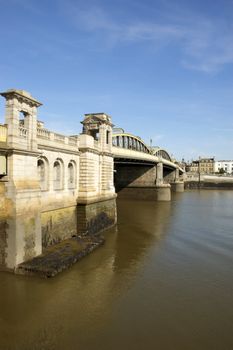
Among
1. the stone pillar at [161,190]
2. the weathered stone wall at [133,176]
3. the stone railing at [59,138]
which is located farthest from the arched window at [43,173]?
the weathered stone wall at [133,176]

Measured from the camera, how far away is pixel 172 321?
37.4 feet

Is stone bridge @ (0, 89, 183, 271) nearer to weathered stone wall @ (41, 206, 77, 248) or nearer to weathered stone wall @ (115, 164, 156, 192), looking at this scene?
weathered stone wall @ (41, 206, 77, 248)

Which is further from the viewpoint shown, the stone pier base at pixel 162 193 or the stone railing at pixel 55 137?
the stone pier base at pixel 162 193

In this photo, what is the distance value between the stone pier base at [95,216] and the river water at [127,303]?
12.0 ft

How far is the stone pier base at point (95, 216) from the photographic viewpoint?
24.7 m

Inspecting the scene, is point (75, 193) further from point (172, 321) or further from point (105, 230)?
point (172, 321)

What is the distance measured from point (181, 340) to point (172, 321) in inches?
48.7

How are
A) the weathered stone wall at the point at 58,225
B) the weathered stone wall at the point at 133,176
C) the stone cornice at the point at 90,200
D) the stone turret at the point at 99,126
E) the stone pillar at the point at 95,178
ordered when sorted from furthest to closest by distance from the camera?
the weathered stone wall at the point at 133,176 < the stone turret at the point at 99,126 < the stone pillar at the point at 95,178 < the stone cornice at the point at 90,200 < the weathered stone wall at the point at 58,225

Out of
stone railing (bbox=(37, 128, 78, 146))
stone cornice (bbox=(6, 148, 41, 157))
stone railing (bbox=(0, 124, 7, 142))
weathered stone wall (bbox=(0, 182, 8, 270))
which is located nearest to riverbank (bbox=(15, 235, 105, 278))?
weathered stone wall (bbox=(0, 182, 8, 270))

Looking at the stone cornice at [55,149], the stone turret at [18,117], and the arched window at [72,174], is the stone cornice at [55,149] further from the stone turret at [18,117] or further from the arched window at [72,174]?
the stone turret at [18,117]

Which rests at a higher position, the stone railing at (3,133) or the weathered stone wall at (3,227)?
the stone railing at (3,133)

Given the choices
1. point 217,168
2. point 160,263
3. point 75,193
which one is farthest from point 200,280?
point 217,168

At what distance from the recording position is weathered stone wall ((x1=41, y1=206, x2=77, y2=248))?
1986 cm

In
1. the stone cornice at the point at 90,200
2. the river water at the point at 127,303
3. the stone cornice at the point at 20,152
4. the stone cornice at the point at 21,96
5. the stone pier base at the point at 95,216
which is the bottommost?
the river water at the point at 127,303
